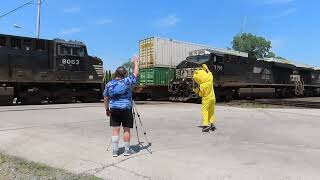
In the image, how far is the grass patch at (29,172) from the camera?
6.98 meters

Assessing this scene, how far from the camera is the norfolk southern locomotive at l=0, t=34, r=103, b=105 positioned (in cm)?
2284

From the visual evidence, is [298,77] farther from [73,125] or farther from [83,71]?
[73,125]

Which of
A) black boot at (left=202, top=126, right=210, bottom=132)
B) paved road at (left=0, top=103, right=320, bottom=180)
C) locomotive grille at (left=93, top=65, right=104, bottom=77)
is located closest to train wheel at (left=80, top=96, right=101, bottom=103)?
locomotive grille at (left=93, top=65, right=104, bottom=77)

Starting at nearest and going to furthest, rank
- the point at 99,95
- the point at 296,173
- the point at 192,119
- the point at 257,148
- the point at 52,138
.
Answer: the point at 296,173 < the point at 257,148 < the point at 52,138 < the point at 192,119 < the point at 99,95

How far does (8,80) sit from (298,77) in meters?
28.2

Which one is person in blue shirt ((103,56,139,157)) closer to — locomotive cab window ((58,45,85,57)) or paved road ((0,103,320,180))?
paved road ((0,103,320,180))

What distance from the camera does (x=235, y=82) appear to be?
3102 cm

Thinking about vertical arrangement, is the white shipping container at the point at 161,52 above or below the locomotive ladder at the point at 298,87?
above

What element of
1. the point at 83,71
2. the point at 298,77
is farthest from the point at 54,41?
the point at 298,77

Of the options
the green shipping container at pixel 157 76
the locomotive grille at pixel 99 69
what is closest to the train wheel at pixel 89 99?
the locomotive grille at pixel 99 69

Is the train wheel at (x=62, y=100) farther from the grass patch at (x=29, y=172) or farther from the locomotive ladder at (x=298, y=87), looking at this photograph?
the locomotive ladder at (x=298, y=87)

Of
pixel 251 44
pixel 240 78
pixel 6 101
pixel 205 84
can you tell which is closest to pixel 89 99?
pixel 6 101

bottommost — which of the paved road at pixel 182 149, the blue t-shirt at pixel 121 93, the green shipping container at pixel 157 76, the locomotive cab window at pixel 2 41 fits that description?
the paved road at pixel 182 149

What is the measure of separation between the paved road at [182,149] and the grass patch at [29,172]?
273 mm
